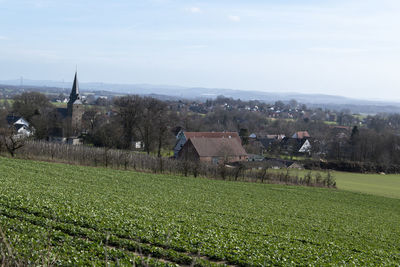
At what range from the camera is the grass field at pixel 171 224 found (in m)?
13.6

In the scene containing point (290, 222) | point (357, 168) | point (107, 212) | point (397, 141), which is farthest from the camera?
point (397, 141)

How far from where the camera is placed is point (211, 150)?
2635 inches

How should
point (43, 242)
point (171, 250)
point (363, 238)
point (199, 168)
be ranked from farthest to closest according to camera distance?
point (199, 168) → point (363, 238) → point (171, 250) → point (43, 242)

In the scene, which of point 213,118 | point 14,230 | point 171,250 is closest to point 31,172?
point 14,230

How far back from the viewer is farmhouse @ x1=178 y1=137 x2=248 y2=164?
214ft

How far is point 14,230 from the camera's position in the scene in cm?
1442

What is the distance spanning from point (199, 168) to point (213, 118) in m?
86.9

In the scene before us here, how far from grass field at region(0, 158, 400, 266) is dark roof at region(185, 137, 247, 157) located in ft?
94.8

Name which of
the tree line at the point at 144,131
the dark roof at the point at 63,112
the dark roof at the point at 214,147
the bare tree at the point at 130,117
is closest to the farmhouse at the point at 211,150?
the dark roof at the point at 214,147

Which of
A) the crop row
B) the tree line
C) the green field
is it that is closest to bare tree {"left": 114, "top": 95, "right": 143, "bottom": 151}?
the tree line

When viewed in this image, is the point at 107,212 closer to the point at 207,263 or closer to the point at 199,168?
the point at 207,263

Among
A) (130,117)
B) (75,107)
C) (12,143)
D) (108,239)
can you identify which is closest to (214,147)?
(130,117)

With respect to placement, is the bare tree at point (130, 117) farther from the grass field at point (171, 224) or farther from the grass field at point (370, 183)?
the grass field at point (171, 224)

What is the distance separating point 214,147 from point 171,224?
49537 millimetres
